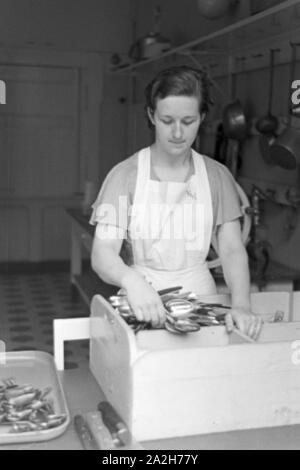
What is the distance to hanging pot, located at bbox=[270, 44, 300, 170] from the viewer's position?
2125 millimetres

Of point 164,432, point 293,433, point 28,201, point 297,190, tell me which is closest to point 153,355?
point 164,432

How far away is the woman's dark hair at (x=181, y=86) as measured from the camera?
110cm

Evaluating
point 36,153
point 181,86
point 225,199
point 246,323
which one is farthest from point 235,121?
point 36,153

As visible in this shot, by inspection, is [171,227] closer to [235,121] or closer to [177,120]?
[177,120]

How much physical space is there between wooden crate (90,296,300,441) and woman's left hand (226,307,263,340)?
0.43 ft

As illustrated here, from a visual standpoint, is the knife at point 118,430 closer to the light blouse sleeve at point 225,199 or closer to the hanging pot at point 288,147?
the light blouse sleeve at point 225,199

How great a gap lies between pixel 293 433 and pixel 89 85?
12.7ft

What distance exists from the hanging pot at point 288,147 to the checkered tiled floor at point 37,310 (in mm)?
1146

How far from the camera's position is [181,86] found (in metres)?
1.10

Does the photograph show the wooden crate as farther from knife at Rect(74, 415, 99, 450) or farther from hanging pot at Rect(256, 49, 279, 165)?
hanging pot at Rect(256, 49, 279, 165)

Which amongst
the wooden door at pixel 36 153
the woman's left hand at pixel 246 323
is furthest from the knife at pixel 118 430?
the wooden door at pixel 36 153

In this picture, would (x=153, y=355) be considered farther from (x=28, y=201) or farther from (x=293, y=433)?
(x=28, y=201)
